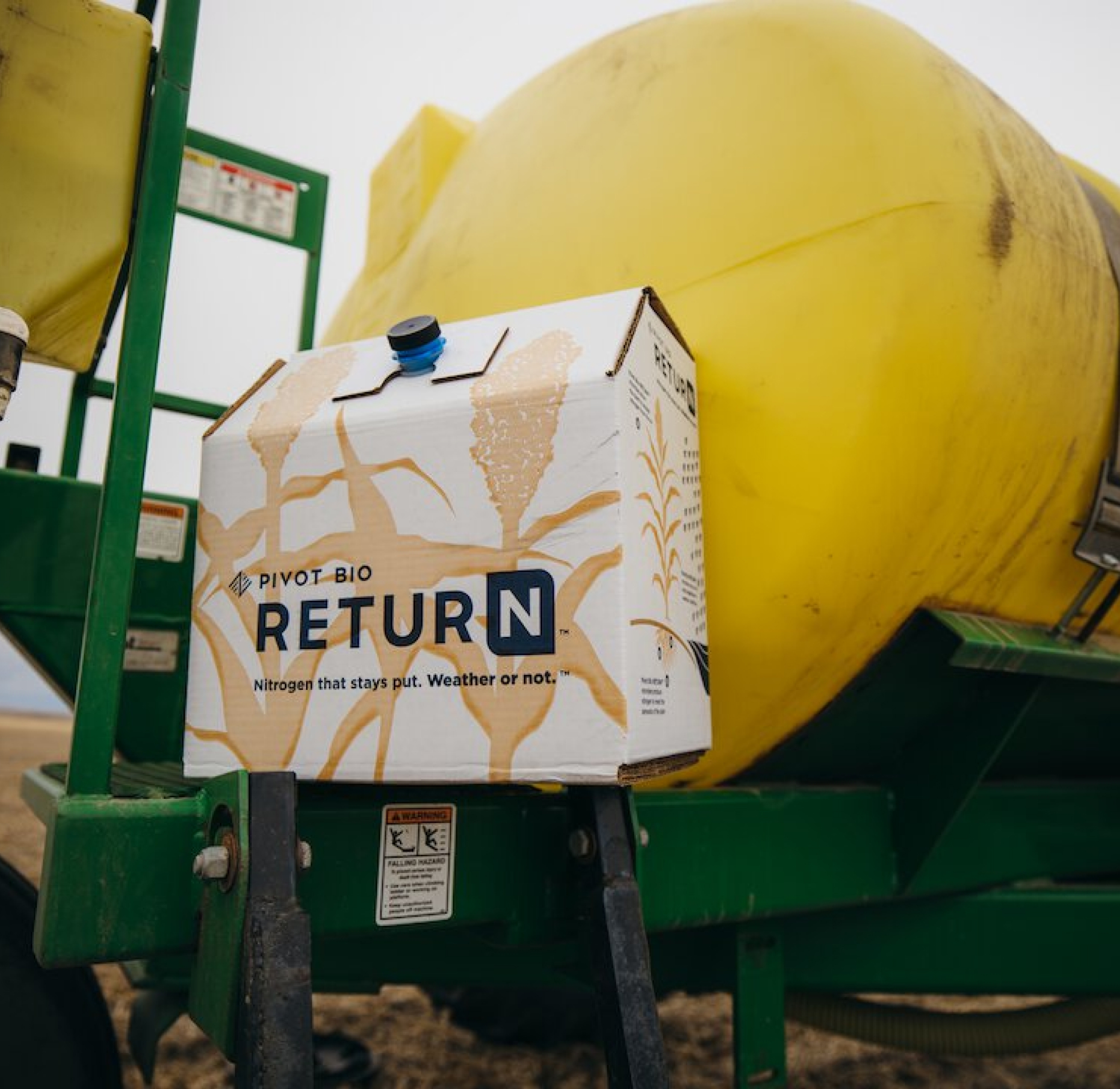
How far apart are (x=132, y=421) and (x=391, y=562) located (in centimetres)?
32

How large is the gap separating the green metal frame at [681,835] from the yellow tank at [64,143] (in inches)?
1.7

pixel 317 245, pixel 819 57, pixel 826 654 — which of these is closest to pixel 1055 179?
pixel 819 57

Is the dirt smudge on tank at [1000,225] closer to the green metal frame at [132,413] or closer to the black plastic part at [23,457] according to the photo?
the green metal frame at [132,413]

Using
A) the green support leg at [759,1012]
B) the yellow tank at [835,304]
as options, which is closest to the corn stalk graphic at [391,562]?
the yellow tank at [835,304]

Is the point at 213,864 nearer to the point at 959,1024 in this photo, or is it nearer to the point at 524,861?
the point at 524,861

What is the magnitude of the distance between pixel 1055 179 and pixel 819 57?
45 centimetres

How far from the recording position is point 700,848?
1.32 meters

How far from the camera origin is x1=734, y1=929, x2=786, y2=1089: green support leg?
1.43 m

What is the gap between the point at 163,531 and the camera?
6.13ft

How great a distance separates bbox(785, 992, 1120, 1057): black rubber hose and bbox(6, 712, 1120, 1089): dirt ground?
0.46m

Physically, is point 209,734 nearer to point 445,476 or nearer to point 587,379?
point 445,476

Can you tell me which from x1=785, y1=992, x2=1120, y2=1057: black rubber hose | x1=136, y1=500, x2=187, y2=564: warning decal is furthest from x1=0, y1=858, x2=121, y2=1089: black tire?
x1=785, y1=992, x2=1120, y2=1057: black rubber hose

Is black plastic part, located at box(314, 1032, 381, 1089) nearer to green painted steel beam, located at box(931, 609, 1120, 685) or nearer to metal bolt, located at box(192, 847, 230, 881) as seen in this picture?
metal bolt, located at box(192, 847, 230, 881)

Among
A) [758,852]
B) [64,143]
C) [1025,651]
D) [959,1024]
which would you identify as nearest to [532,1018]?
[959,1024]
